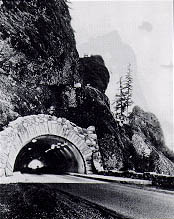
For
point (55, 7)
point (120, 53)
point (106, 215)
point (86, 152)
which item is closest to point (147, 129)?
point (120, 53)

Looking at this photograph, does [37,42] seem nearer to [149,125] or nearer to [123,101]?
[123,101]

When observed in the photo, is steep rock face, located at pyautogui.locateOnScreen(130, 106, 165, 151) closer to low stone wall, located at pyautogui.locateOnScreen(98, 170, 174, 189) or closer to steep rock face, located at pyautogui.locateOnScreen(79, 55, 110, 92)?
steep rock face, located at pyautogui.locateOnScreen(79, 55, 110, 92)

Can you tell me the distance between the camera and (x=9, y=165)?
16641 mm

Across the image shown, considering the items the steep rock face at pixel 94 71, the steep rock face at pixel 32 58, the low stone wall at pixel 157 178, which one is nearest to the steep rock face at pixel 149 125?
the steep rock face at pixel 94 71

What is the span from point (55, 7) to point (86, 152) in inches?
792

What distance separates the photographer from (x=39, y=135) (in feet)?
58.0

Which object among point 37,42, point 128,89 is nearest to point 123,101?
point 128,89

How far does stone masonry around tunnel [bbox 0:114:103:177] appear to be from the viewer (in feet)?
55.0

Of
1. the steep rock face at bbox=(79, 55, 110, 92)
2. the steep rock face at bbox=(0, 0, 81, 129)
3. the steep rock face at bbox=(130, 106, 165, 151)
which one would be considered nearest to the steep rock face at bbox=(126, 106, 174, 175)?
the steep rock face at bbox=(130, 106, 165, 151)

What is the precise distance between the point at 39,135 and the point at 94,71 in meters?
25.9

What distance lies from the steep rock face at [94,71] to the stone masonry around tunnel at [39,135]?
22.7 metres

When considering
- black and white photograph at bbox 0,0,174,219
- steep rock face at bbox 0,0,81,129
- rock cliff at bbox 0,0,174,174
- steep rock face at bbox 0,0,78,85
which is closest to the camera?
black and white photograph at bbox 0,0,174,219

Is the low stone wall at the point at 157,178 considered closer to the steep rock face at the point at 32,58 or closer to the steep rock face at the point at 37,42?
the steep rock face at the point at 32,58

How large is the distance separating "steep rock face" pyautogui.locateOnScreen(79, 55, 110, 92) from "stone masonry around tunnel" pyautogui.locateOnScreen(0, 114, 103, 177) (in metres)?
22.7
